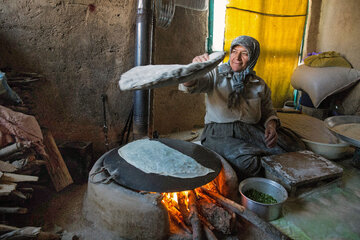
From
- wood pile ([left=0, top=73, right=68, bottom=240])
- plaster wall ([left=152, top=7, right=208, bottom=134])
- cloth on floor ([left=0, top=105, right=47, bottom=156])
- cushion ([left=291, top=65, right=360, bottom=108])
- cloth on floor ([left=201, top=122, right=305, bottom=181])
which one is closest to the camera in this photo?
wood pile ([left=0, top=73, right=68, bottom=240])

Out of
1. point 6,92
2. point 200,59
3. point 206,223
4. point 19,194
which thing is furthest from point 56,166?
point 200,59

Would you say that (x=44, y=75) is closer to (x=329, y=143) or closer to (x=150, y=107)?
(x=150, y=107)

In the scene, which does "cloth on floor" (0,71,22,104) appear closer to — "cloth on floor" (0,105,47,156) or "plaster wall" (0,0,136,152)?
"cloth on floor" (0,105,47,156)

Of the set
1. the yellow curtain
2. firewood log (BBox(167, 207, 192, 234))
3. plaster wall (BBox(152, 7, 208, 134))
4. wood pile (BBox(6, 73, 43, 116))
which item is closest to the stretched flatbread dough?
firewood log (BBox(167, 207, 192, 234))

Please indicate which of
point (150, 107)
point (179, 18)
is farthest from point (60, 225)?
point (179, 18)

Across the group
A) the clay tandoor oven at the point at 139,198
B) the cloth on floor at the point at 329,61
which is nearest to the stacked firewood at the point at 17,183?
the clay tandoor oven at the point at 139,198

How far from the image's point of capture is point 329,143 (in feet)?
9.66

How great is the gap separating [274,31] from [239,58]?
2583mm

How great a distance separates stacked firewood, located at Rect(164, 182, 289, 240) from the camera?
5.29 ft

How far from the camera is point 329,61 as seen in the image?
3.88m

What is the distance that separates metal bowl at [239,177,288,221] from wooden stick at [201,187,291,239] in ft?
0.45

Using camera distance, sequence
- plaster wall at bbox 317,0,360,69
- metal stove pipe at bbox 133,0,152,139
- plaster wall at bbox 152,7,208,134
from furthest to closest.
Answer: plaster wall at bbox 317,0,360,69 < plaster wall at bbox 152,7,208,134 < metal stove pipe at bbox 133,0,152,139

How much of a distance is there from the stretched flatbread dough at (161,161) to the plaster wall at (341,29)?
149 inches

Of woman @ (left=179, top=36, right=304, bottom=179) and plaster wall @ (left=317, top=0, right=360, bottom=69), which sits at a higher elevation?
plaster wall @ (left=317, top=0, right=360, bottom=69)
